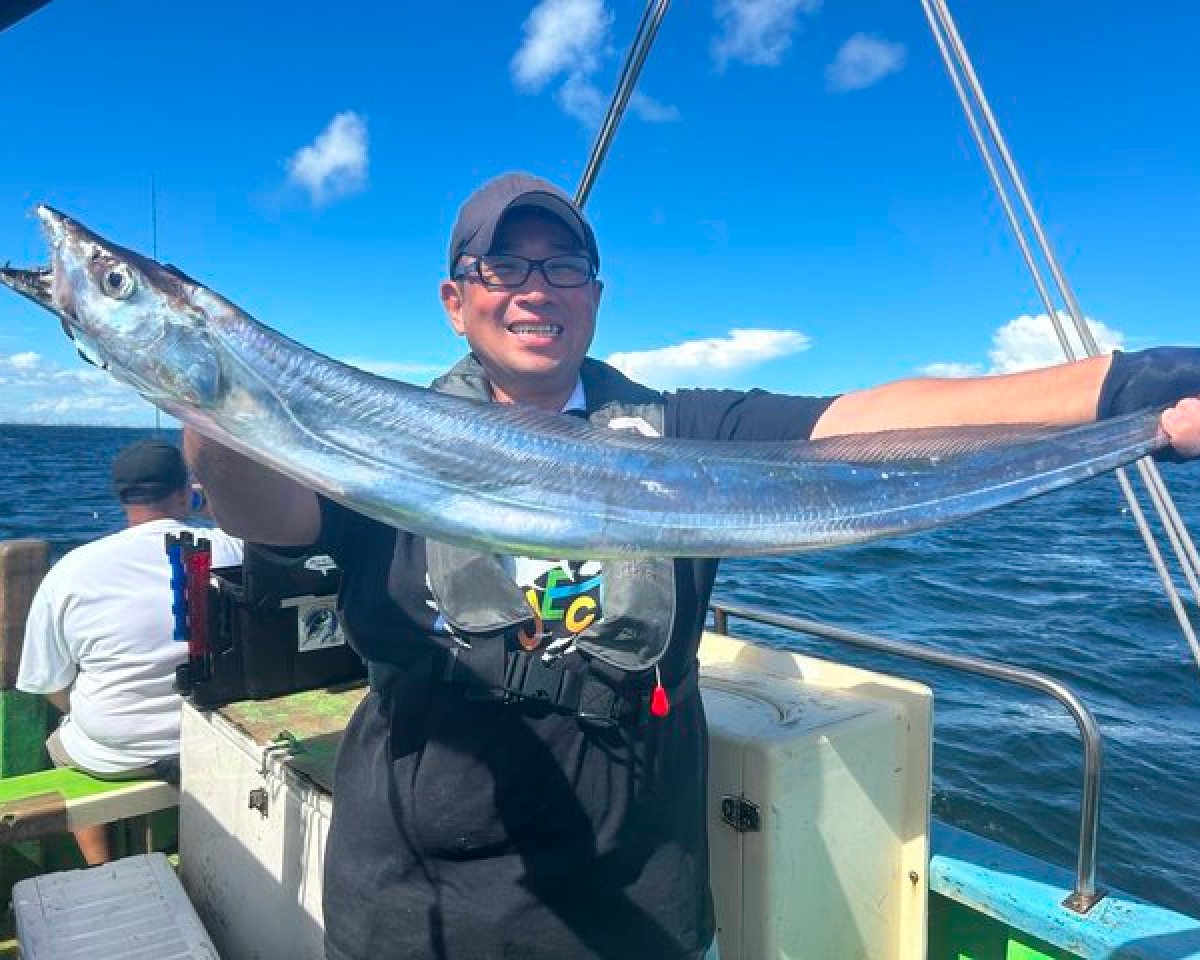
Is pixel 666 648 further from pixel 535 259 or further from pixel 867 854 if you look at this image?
pixel 867 854

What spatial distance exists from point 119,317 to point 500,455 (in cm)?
97

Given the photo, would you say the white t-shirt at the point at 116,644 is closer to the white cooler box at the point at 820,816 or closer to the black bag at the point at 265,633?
the black bag at the point at 265,633

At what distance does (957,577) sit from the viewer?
648 inches

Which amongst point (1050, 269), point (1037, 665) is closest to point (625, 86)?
point (1050, 269)

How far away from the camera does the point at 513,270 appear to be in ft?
8.43

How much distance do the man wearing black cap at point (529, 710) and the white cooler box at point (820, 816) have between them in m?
0.35

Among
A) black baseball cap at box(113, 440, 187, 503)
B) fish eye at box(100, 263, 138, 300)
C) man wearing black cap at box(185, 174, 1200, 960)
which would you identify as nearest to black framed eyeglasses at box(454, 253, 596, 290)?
man wearing black cap at box(185, 174, 1200, 960)

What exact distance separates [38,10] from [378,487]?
2128mm

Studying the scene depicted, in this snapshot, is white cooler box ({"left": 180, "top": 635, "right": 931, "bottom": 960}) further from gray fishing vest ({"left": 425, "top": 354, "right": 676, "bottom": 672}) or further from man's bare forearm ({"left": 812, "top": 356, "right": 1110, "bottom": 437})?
man's bare forearm ({"left": 812, "top": 356, "right": 1110, "bottom": 437})

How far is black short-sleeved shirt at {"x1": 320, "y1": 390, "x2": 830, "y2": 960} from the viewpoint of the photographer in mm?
2285

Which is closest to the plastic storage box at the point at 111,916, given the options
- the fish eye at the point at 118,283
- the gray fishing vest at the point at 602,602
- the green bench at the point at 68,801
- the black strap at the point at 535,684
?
the green bench at the point at 68,801

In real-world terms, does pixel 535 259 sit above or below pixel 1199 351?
above

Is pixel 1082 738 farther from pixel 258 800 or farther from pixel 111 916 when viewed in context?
pixel 111 916

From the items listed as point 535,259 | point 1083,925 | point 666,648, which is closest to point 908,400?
point 666,648
